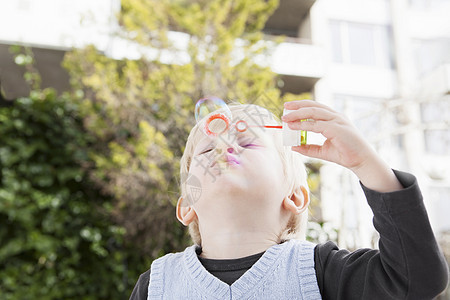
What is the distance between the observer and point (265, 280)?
37.6 inches

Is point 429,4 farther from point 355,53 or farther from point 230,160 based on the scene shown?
point 230,160

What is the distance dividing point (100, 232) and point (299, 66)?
169 inches

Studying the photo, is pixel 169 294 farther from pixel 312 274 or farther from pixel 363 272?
pixel 363 272

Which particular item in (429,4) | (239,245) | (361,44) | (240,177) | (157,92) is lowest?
(239,245)

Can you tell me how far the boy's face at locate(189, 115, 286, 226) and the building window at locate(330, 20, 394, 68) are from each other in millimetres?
7368

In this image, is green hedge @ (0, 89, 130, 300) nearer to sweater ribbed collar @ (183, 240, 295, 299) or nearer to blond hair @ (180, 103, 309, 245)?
blond hair @ (180, 103, 309, 245)

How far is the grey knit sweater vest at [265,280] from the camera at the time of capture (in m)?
0.94

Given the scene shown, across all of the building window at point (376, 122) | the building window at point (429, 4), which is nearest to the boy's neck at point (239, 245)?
the building window at point (376, 122)

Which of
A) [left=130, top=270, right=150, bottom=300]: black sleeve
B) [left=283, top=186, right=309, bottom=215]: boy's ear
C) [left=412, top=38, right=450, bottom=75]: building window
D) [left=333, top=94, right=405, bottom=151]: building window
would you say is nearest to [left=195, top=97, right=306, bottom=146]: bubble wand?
[left=283, top=186, right=309, bottom=215]: boy's ear

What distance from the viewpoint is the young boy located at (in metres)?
0.77

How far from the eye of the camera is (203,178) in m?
1.03

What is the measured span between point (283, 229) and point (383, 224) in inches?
12.6

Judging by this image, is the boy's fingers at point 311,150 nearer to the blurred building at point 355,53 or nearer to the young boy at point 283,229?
the young boy at point 283,229

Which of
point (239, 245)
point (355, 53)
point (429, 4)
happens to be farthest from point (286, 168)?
point (429, 4)
